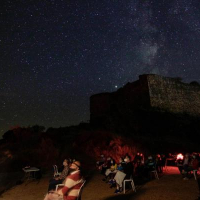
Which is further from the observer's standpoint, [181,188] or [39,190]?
[39,190]

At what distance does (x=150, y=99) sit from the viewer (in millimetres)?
26656

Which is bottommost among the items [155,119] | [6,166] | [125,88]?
[6,166]

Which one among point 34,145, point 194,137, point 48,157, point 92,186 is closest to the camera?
point 92,186

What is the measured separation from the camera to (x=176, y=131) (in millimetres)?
25016

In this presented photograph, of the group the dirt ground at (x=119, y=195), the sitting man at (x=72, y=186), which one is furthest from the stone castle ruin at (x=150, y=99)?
the sitting man at (x=72, y=186)

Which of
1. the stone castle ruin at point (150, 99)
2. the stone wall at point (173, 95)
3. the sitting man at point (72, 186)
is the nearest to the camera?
the sitting man at point (72, 186)

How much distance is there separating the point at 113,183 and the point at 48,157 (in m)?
10.1

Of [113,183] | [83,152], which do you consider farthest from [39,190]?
[83,152]

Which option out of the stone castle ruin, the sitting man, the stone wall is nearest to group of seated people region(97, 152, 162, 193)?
the sitting man

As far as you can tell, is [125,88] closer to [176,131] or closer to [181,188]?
[176,131]

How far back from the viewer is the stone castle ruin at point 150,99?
88.4 feet

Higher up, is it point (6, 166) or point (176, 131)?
point (176, 131)

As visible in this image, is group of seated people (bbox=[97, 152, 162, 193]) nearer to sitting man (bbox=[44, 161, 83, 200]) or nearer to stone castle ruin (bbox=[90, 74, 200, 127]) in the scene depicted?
sitting man (bbox=[44, 161, 83, 200])

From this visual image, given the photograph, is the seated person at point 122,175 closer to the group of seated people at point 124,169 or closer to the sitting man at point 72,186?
the group of seated people at point 124,169
